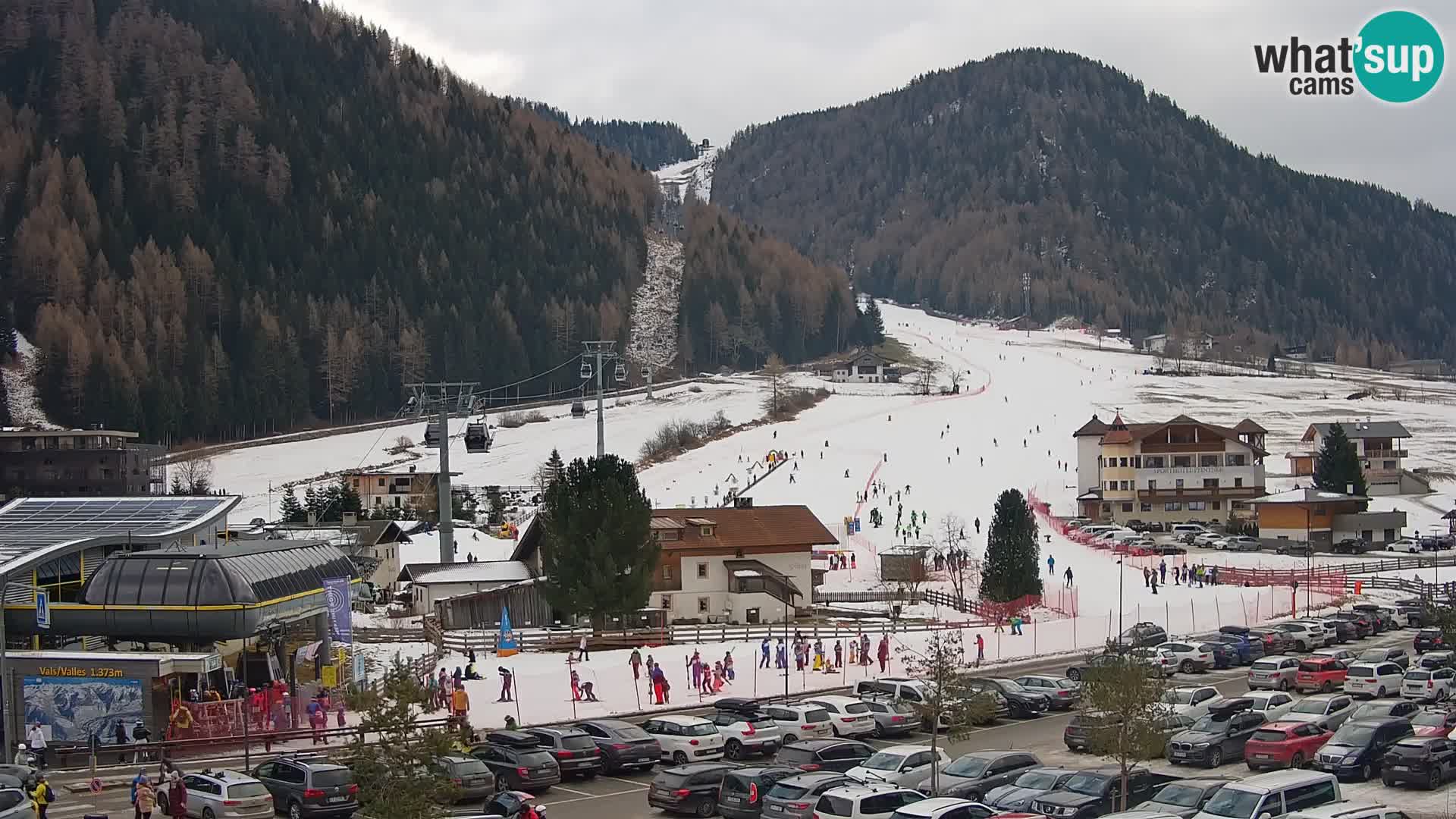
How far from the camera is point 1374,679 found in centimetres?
3222

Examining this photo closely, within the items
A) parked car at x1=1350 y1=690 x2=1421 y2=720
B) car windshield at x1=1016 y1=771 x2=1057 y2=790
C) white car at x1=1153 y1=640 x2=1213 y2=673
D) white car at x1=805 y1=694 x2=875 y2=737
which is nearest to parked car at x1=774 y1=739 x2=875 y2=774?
car windshield at x1=1016 y1=771 x2=1057 y2=790

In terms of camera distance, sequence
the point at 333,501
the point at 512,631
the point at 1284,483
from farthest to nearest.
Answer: the point at 1284,483 → the point at 333,501 → the point at 512,631

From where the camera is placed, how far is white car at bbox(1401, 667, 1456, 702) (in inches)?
1220

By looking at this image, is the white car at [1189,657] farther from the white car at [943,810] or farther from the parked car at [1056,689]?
the white car at [943,810]

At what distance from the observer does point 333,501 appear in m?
77.4

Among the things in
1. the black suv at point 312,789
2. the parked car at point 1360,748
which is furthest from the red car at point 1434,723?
the black suv at point 312,789

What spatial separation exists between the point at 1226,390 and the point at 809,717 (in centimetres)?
12731

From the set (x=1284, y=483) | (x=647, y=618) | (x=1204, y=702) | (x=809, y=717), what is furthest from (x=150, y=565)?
(x=1284, y=483)

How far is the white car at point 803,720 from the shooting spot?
2820cm

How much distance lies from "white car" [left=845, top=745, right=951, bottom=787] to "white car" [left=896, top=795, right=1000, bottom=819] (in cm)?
299

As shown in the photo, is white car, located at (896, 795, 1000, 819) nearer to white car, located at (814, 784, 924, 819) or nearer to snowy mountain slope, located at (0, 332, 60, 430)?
white car, located at (814, 784, 924, 819)

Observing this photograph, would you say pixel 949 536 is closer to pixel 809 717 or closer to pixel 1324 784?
pixel 809 717

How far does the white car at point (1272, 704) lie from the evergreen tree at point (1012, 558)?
757 inches

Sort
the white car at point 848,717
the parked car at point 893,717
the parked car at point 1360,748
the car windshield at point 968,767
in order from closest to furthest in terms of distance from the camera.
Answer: the car windshield at point 968,767, the parked car at point 1360,748, the white car at point 848,717, the parked car at point 893,717
